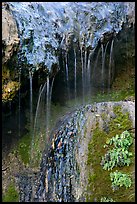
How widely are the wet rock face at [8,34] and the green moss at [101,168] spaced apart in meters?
2.41

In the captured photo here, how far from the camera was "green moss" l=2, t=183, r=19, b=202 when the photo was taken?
6.82 meters

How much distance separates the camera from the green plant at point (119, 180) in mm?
5551

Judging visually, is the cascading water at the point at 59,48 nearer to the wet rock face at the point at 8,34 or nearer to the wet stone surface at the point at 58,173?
the wet stone surface at the point at 58,173

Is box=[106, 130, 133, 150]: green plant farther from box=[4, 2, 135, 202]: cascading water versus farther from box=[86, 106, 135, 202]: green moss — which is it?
box=[4, 2, 135, 202]: cascading water

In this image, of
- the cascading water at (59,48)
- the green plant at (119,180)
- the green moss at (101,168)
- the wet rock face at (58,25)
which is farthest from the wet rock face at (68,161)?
the wet rock face at (58,25)

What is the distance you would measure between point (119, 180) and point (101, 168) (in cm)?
54

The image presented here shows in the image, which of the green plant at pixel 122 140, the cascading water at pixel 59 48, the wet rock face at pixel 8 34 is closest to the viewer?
the wet rock face at pixel 8 34

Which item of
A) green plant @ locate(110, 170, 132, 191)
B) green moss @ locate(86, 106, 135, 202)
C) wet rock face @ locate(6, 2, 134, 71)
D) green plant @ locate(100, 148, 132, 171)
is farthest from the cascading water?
green plant @ locate(110, 170, 132, 191)

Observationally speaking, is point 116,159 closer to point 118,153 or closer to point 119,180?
point 118,153

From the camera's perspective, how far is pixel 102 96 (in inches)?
352

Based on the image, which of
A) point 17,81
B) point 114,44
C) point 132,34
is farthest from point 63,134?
point 132,34

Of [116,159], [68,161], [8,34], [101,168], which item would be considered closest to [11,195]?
[68,161]

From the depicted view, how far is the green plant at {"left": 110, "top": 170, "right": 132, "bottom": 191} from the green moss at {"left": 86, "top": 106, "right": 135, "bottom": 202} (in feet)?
0.22

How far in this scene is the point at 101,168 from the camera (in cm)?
603
